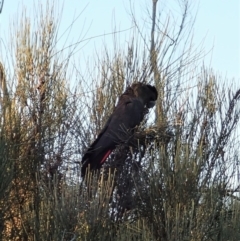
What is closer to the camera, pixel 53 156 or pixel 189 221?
pixel 189 221

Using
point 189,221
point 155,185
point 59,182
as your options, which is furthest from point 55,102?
point 189,221

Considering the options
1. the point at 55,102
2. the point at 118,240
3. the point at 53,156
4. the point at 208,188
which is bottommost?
the point at 118,240

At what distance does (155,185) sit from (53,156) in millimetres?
1551

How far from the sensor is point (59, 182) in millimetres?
8133

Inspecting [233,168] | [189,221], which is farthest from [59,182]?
[233,168]

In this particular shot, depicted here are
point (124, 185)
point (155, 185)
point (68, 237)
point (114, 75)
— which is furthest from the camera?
point (114, 75)

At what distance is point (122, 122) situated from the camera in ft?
28.9

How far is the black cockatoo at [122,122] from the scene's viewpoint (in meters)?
8.51

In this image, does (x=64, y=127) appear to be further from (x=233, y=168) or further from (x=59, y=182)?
(x=233, y=168)

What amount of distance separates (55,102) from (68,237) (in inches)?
85.7

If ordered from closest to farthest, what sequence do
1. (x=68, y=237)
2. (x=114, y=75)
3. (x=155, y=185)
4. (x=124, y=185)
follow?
1. (x=68, y=237)
2. (x=155, y=185)
3. (x=124, y=185)
4. (x=114, y=75)

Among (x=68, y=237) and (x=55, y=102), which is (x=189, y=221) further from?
(x=55, y=102)

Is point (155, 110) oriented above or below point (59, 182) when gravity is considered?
above

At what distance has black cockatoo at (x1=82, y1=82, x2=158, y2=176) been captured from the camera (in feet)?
27.9
